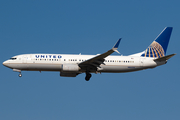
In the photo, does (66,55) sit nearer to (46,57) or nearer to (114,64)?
(46,57)

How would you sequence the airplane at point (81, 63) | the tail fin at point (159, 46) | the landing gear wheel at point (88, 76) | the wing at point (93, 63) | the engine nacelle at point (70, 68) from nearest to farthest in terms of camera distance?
1. the wing at point (93, 63)
2. the engine nacelle at point (70, 68)
3. the airplane at point (81, 63)
4. the landing gear wheel at point (88, 76)
5. the tail fin at point (159, 46)

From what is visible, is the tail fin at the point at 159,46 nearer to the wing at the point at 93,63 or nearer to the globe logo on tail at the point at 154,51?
the globe logo on tail at the point at 154,51

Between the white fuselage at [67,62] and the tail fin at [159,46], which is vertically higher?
the tail fin at [159,46]

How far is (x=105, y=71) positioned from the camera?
44.8 m

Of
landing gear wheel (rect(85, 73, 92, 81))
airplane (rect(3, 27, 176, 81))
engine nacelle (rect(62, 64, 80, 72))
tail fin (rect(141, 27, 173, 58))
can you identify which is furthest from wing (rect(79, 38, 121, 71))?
tail fin (rect(141, 27, 173, 58))

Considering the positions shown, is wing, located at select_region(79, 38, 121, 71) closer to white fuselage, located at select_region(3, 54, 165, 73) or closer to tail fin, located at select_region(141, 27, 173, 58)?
white fuselage, located at select_region(3, 54, 165, 73)

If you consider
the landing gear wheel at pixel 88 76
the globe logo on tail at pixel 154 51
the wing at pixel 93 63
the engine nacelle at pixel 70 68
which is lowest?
the landing gear wheel at pixel 88 76

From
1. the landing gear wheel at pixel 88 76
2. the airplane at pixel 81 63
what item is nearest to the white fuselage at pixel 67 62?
the airplane at pixel 81 63

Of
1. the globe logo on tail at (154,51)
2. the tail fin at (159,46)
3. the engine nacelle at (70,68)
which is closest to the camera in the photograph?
the engine nacelle at (70,68)

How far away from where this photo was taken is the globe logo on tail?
47.9 metres

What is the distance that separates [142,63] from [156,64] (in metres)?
2.00

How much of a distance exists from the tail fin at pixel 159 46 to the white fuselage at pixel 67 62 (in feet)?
8.31

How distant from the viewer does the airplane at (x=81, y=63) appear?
42.8 metres

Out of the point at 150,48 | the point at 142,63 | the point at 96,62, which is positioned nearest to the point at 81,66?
the point at 96,62
